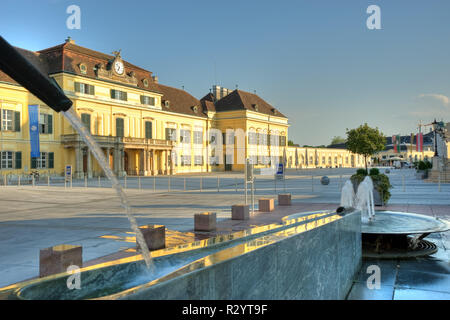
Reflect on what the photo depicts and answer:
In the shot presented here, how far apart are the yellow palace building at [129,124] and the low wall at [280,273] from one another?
132ft

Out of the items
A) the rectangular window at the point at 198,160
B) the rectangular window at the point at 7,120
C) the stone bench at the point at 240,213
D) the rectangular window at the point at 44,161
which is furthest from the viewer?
the rectangular window at the point at 198,160

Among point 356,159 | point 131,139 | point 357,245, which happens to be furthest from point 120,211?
point 356,159

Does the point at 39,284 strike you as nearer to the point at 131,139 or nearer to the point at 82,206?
the point at 82,206

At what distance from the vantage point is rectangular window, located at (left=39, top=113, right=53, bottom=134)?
4131 cm

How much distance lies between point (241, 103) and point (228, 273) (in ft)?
217

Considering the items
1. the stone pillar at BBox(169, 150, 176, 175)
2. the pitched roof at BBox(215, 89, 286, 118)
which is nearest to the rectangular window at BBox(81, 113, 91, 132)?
the stone pillar at BBox(169, 150, 176, 175)

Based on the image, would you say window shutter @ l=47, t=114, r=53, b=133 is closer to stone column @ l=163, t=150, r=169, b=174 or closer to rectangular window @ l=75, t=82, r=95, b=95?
rectangular window @ l=75, t=82, r=95, b=95

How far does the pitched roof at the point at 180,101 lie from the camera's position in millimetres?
Result: 61509

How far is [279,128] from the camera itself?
3056 inches

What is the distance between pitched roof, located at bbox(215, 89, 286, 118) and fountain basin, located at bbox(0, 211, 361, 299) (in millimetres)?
63353

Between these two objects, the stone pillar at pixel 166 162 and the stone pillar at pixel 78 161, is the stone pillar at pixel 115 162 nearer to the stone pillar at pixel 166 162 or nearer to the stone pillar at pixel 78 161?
the stone pillar at pixel 78 161

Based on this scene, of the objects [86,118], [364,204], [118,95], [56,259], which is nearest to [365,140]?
[118,95]

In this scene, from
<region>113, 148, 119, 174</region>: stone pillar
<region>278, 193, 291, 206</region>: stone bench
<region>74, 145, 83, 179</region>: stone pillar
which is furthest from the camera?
<region>113, 148, 119, 174</region>: stone pillar

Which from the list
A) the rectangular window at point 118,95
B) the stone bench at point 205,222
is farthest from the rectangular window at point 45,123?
the stone bench at point 205,222
